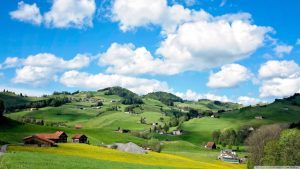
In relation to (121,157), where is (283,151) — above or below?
above

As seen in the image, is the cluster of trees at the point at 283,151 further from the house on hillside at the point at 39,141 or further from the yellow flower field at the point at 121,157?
the house on hillside at the point at 39,141

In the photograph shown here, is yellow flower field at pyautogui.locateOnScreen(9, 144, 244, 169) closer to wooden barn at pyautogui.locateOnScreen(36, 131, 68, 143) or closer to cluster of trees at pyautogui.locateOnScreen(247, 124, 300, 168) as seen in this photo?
cluster of trees at pyautogui.locateOnScreen(247, 124, 300, 168)

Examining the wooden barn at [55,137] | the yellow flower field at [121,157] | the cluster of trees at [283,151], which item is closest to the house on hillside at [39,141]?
the yellow flower field at [121,157]

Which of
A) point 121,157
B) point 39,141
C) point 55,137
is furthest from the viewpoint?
point 55,137

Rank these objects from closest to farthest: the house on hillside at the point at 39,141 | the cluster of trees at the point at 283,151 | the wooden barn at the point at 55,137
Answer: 1. the cluster of trees at the point at 283,151
2. the house on hillside at the point at 39,141
3. the wooden barn at the point at 55,137

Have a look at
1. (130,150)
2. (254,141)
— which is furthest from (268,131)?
(130,150)

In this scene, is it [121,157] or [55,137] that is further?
[55,137]

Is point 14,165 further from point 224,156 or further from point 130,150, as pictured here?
point 224,156

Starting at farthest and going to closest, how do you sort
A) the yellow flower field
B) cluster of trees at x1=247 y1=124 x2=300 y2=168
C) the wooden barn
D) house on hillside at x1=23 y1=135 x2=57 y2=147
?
1. the wooden barn
2. house on hillside at x1=23 y1=135 x2=57 y2=147
3. the yellow flower field
4. cluster of trees at x1=247 y1=124 x2=300 y2=168

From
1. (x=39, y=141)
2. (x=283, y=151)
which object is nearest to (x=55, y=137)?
(x=39, y=141)

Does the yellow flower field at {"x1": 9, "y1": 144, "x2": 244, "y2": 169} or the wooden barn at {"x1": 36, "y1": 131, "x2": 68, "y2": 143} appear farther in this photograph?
the wooden barn at {"x1": 36, "y1": 131, "x2": 68, "y2": 143}

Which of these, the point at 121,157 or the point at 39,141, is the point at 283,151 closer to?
the point at 121,157

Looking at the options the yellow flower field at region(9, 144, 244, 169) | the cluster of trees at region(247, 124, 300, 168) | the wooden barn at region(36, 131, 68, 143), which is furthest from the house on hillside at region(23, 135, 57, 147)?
the cluster of trees at region(247, 124, 300, 168)

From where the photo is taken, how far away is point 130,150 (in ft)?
397
